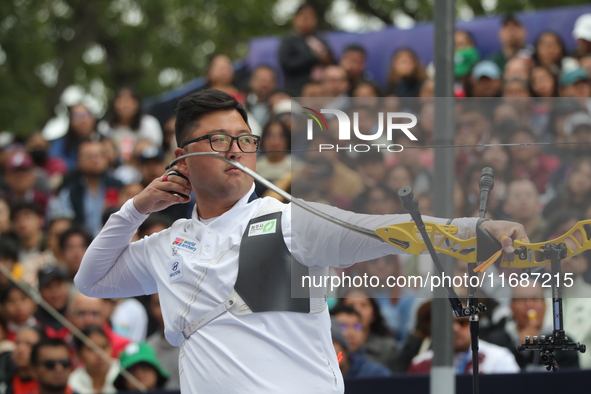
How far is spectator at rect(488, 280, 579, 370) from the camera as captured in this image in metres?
5.87

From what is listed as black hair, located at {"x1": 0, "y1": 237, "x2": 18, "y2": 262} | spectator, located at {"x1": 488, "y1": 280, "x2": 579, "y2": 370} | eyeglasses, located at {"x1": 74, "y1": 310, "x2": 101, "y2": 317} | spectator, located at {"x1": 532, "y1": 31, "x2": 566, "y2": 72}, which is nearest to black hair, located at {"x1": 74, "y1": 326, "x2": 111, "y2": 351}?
eyeglasses, located at {"x1": 74, "y1": 310, "x2": 101, "y2": 317}

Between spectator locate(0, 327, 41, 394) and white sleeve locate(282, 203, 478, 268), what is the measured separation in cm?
407

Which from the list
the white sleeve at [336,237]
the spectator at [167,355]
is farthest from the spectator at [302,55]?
the white sleeve at [336,237]

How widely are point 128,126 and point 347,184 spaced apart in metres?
7.62

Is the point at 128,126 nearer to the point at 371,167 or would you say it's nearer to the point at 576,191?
the point at 371,167

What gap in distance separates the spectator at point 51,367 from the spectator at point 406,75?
4.47m

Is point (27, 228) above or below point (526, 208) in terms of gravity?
above

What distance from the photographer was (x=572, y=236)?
11.2 feet

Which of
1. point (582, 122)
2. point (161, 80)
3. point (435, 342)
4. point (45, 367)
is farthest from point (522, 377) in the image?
point (161, 80)

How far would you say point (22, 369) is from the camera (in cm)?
704

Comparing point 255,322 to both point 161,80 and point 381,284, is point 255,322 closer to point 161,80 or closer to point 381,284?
point 381,284

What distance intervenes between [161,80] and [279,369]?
18788mm

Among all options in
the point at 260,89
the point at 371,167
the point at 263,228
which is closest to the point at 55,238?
the point at 260,89

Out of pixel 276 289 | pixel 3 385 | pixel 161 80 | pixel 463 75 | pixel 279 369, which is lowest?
pixel 3 385
